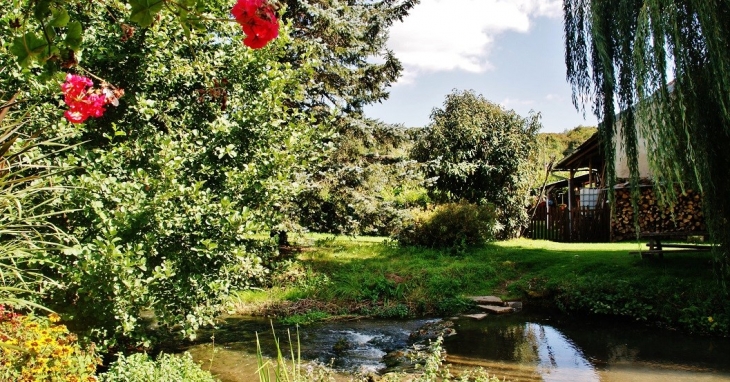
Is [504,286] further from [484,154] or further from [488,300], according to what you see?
[484,154]

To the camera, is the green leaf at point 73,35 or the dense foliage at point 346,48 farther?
the dense foliage at point 346,48

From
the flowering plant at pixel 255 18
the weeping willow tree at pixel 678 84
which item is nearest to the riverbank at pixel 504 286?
the weeping willow tree at pixel 678 84

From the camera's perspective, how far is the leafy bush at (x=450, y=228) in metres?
13.6

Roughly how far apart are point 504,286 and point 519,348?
3470mm

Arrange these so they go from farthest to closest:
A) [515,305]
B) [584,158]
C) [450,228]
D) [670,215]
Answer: [584,158] < [450,228] < [670,215] < [515,305]

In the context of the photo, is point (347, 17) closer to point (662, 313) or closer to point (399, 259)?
point (399, 259)

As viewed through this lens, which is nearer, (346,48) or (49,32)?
(49,32)

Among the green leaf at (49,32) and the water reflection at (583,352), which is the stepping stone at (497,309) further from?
the green leaf at (49,32)

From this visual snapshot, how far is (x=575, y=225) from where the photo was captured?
1612cm

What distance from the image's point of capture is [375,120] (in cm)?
1197

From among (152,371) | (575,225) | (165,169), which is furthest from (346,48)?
(575,225)

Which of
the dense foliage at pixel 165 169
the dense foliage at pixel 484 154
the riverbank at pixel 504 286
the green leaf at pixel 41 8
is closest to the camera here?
the green leaf at pixel 41 8

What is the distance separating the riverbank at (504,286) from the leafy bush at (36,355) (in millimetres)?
4695

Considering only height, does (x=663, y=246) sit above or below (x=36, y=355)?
above
